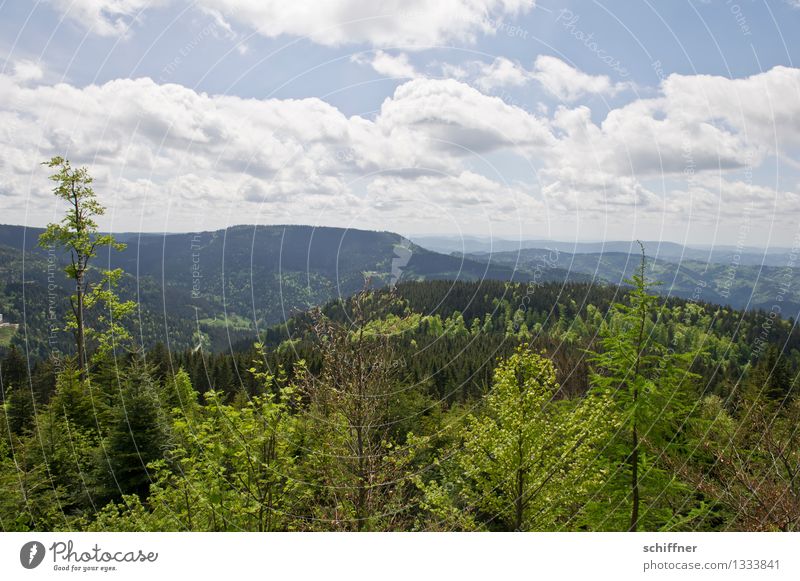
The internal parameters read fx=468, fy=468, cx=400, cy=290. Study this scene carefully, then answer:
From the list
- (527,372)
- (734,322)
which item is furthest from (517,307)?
(527,372)

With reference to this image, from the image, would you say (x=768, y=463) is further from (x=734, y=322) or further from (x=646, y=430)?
(x=734, y=322)

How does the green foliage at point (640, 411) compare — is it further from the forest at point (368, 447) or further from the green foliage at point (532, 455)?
the green foliage at point (532, 455)

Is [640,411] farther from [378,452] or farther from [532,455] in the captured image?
[378,452]

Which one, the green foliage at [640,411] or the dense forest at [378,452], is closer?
the dense forest at [378,452]

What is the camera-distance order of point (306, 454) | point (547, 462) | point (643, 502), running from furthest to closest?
point (547, 462) < point (643, 502) < point (306, 454)
